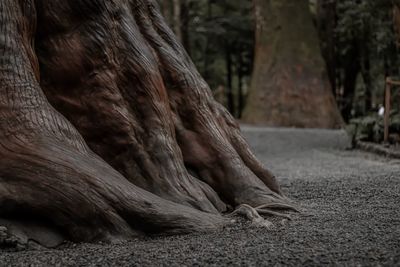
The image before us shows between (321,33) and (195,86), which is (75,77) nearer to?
(195,86)

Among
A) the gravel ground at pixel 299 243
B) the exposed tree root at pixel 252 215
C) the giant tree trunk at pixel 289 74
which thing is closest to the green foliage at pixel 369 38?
the giant tree trunk at pixel 289 74

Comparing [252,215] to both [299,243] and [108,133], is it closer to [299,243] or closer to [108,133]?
[299,243]

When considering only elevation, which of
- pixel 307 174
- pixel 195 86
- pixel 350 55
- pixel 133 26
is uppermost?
pixel 350 55

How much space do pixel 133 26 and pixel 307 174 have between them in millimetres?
4675

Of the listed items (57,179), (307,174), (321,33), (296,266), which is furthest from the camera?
(321,33)

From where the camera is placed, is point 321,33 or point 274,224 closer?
point 274,224

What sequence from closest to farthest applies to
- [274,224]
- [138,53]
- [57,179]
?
[57,179]
[274,224]
[138,53]

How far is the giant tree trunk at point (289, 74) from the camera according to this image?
18922mm

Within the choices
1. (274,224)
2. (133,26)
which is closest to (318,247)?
(274,224)

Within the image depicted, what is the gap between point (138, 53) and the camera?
16.4 ft

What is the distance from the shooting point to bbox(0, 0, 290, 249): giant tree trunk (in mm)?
4070

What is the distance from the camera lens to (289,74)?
1936 centimetres

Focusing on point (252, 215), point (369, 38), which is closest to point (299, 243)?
point (252, 215)

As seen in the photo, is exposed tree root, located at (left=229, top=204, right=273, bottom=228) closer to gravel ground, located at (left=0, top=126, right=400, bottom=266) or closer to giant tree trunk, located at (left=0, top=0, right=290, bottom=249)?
gravel ground, located at (left=0, top=126, right=400, bottom=266)
